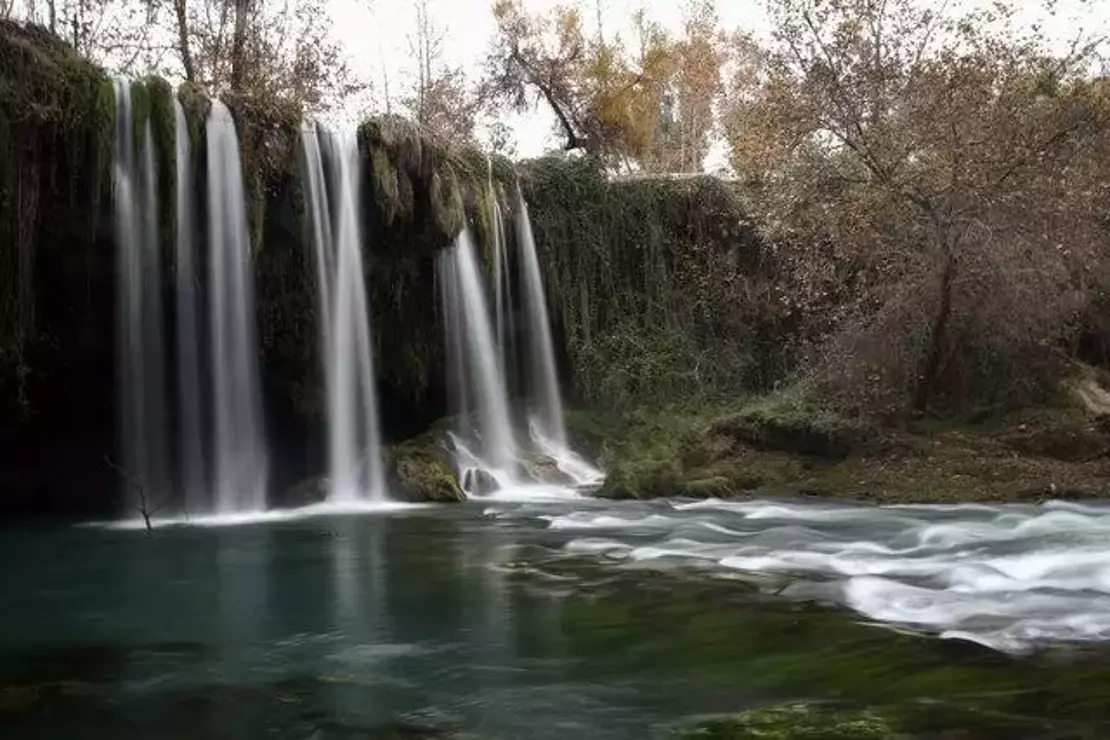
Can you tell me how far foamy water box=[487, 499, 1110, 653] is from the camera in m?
6.77

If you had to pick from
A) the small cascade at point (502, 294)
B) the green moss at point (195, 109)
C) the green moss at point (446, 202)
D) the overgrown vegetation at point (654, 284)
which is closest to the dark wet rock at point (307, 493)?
the green moss at point (446, 202)

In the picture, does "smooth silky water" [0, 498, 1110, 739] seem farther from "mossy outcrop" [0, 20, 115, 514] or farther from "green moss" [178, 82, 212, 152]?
"green moss" [178, 82, 212, 152]

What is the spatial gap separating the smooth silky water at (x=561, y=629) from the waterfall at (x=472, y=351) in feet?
24.3

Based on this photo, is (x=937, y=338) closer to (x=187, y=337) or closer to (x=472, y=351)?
(x=472, y=351)

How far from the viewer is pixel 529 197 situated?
21516 mm

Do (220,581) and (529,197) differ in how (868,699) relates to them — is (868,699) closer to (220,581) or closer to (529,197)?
(220,581)

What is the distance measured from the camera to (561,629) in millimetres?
6797

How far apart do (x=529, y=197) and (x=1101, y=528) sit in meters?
13.6

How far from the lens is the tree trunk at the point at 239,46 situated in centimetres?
2133

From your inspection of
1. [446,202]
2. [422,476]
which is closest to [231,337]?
[422,476]

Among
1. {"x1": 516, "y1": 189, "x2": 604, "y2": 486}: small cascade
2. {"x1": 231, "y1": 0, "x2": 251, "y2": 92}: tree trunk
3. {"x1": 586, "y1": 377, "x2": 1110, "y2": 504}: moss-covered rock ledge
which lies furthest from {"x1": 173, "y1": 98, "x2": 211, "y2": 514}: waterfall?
{"x1": 231, "y1": 0, "x2": 251, "y2": 92}: tree trunk

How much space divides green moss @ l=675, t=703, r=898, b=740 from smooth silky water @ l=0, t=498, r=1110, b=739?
0.18 m

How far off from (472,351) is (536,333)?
1889 mm

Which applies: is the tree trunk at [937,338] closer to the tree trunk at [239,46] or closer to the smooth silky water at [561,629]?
the smooth silky water at [561,629]
